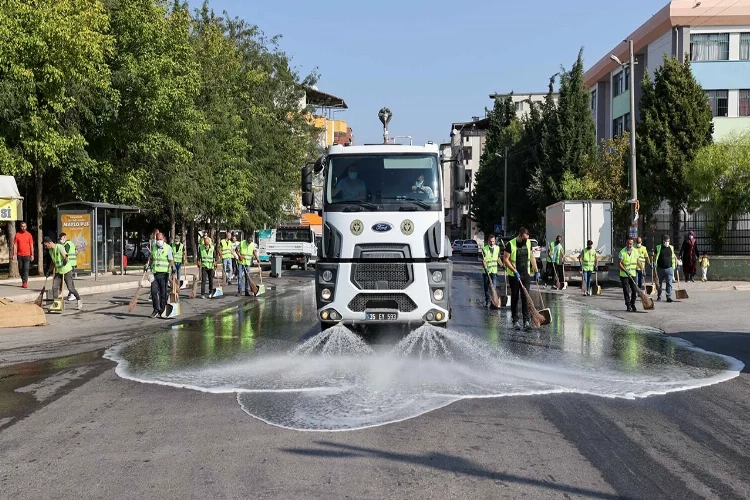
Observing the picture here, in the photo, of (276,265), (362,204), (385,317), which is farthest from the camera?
(276,265)

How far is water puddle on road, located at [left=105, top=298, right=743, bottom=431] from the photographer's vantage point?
741 centimetres

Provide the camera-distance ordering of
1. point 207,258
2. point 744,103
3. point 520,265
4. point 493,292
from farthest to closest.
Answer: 1. point 744,103
2. point 207,258
3. point 493,292
4. point 520,265

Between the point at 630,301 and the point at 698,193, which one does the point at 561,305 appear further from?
the point at 698,193

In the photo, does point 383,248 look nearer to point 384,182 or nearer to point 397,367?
point 384,182

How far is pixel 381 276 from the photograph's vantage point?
11039 mm

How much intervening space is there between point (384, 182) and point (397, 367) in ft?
10.4

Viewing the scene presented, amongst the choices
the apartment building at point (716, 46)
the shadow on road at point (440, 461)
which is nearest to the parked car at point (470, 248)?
the apartment building at point (716, 46)

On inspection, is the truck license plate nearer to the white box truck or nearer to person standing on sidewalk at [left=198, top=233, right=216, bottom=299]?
person standing on sidewalk at [left=198, top=233, right=216, bottom=299]

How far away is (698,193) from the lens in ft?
98.1

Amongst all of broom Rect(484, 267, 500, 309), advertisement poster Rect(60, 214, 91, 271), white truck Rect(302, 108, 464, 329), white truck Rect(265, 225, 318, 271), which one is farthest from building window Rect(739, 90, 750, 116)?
white truck Rect(302, 108, 464, 329)

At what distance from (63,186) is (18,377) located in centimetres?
2357

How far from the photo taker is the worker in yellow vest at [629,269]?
17834 millimetres

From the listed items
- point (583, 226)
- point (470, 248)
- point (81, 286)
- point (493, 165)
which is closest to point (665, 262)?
point (583, 226)

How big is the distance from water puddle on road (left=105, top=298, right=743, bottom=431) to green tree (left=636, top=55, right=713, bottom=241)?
64.3 feet
